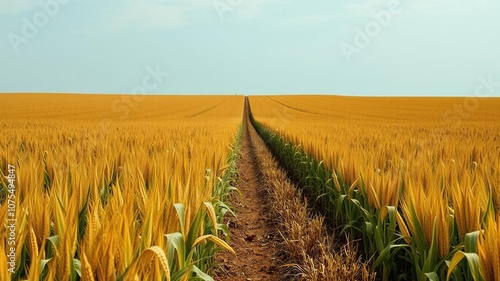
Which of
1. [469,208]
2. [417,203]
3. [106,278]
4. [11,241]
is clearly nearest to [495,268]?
[469,208]

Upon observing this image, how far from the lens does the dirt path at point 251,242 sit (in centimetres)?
376

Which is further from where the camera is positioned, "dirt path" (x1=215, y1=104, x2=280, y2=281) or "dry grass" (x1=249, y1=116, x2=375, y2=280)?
"dirt path" (x1=215, y1=104, x2=280, y2=281)

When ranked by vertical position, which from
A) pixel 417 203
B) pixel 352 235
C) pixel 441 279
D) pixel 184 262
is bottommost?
pixel 352 235

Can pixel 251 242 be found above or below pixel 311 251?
below

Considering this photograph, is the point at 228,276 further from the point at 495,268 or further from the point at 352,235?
the point at 495,268

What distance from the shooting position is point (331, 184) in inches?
197

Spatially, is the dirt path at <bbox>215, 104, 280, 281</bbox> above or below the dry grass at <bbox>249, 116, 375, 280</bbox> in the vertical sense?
below

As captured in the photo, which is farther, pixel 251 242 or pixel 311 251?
pixel 251 242

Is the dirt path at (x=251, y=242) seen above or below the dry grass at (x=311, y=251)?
below

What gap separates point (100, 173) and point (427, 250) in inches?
102

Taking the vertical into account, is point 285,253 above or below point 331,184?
below

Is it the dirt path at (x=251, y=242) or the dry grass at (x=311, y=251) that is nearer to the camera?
the dry grass at (x=311, y=251)

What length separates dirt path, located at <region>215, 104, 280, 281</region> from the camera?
148 inches

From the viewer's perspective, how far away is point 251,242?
469 cm
